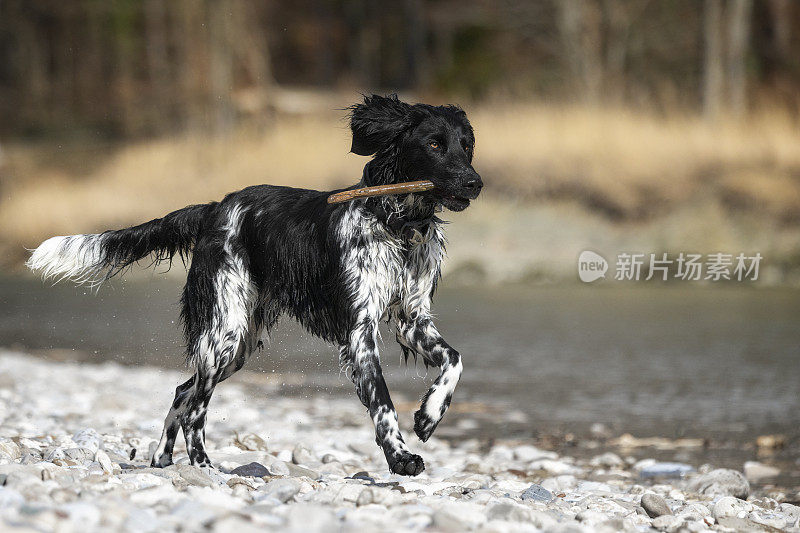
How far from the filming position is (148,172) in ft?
63.2

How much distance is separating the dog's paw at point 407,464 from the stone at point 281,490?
384 millimetres

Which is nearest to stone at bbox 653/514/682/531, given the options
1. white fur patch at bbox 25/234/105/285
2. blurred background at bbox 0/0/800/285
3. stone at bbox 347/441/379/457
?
stone at bbox 347/441/379/457

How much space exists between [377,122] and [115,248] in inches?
60.1

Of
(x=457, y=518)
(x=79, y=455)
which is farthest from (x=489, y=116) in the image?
(x=457, y=518)

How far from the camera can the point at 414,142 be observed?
4.14 meters

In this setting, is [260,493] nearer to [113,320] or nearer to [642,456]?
[642,456]

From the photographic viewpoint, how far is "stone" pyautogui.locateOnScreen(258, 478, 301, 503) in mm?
3332

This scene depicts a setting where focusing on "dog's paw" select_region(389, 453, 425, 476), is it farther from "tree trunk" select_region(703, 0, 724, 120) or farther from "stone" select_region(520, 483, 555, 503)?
"tree trunk" select_region(703, 0, 724, 120)

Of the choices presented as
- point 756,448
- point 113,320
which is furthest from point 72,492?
point 113,320

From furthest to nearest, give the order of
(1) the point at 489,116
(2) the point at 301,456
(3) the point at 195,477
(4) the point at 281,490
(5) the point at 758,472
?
(1) the point at 489,116 → (5) the point at 758,472 → (2) the point at 301,456 → (3) the point at 195,477 → (4) the point at 281,490

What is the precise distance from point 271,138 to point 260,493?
50.6 feet

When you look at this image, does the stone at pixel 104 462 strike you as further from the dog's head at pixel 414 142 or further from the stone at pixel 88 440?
the dog's head at pixel 414 142

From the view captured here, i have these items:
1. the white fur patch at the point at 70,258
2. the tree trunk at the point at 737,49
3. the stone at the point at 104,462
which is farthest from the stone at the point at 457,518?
the tree trunk at the point at 737,49

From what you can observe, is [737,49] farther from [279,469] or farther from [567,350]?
[279,469]
